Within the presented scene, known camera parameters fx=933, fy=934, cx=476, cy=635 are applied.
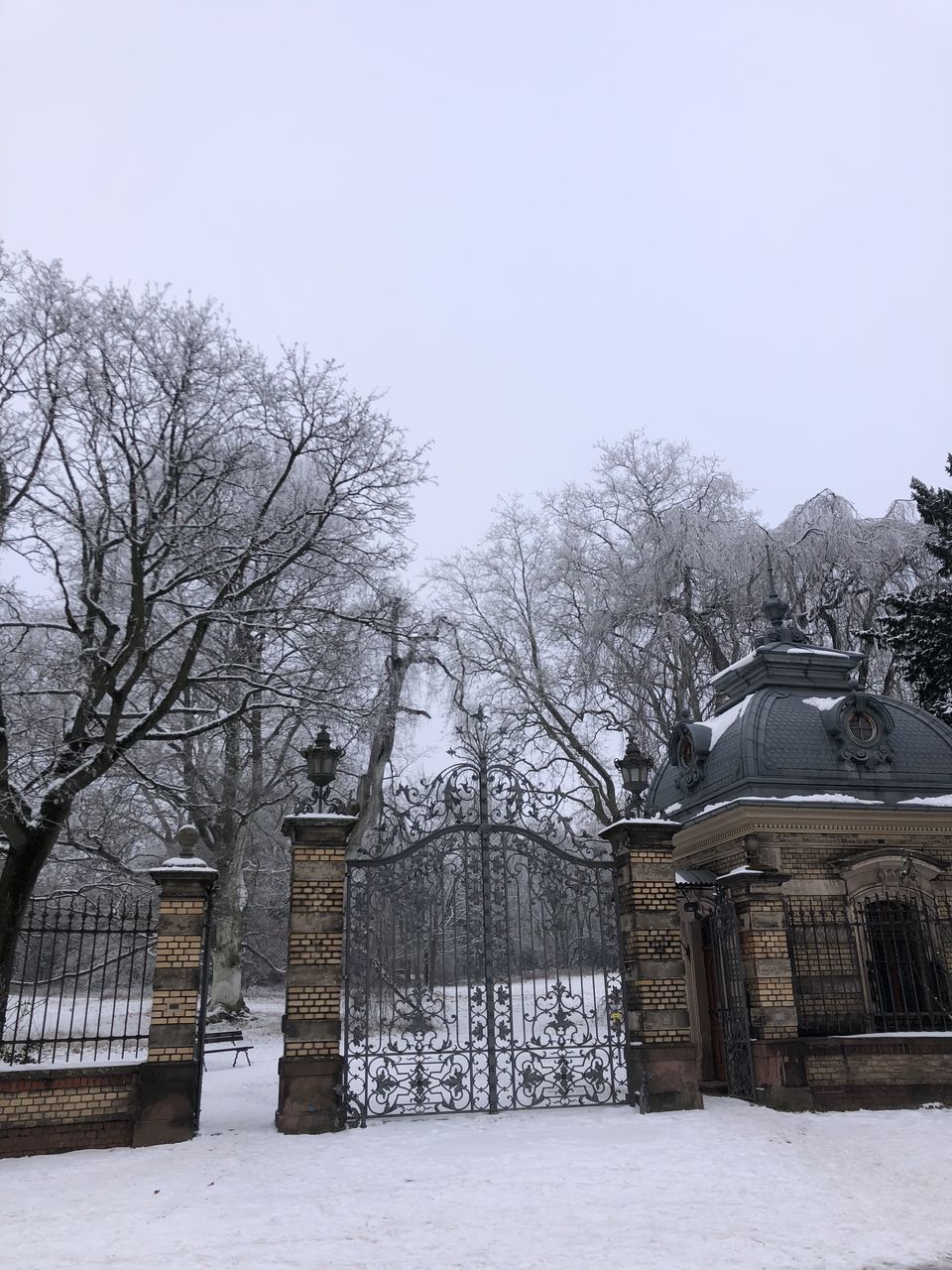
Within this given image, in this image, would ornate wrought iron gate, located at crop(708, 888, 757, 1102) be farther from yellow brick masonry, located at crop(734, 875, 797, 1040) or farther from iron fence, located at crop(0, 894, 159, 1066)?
iron fence, located at crop(0, 894, 159, 1066)

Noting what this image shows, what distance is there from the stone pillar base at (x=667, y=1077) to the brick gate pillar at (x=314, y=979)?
368 cm

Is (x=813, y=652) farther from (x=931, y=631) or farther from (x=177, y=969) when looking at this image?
(x=177, y=969)

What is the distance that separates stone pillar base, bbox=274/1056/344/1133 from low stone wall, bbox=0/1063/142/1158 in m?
1.59

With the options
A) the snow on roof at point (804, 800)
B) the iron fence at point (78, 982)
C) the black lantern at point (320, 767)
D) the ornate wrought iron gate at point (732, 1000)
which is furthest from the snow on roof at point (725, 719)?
the iron fence at point (78, 982)

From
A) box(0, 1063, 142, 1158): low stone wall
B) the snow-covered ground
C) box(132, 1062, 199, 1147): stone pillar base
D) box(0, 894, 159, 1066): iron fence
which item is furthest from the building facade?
box(0, 894, 159, 1066): iron fence

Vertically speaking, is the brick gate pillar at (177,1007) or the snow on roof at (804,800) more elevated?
the snow on roof at (804,800)

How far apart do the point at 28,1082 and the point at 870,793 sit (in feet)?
38.2

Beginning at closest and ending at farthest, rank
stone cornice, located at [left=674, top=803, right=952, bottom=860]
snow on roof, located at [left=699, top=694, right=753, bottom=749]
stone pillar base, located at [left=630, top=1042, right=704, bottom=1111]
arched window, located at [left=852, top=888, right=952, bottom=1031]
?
1. stone pillar base, located at [left=630, top=1042, right=704, bottom=1111]
2. arched window, located at [left=852, top=888, right=952, bottom=1031]
3. stone cornice, located at [left=674, top=803, right=952, bottom=860]
4. snow on roof, located at [left=699, top=694, right=753, bottom=749]

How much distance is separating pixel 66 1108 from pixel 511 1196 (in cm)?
502

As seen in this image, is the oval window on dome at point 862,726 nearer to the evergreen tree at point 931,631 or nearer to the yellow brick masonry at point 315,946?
the evergreen tree at point 931,631

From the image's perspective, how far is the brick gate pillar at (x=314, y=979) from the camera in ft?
34.9

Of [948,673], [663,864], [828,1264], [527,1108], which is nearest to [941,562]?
[948,673]

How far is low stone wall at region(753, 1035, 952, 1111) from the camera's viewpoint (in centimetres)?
1194

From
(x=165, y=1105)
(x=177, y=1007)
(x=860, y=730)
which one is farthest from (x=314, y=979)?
(x=860, y=730)
